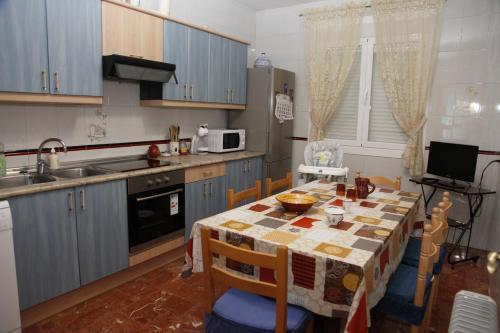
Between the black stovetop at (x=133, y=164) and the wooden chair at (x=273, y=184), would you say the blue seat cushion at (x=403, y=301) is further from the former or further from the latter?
the black stovetop at (x=133, y=164)

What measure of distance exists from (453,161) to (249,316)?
2.81 meters

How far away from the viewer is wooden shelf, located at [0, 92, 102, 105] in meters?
2.20

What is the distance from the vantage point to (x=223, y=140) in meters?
3.94

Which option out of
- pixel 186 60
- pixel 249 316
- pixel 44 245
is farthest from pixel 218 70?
pixel 249 316

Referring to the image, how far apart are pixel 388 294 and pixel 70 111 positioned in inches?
103

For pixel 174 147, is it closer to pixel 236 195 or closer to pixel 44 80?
pixel 44 80

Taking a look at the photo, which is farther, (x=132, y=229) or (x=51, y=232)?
(x=132, y=229)

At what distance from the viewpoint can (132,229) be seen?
2756 mm

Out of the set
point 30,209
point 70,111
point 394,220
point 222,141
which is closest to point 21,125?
point 70,111

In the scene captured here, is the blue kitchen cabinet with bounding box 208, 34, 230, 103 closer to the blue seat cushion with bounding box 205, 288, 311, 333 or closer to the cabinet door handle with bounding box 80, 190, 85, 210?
the cabinet door handle with bounding box 80, 190, 85, 210

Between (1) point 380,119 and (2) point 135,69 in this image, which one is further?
(1) point 380,119

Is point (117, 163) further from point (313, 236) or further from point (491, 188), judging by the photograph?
point (491, 188)

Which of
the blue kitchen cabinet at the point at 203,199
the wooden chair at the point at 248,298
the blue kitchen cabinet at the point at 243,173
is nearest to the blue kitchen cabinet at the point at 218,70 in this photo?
the blue kitchen cabinet at the point at 243,173

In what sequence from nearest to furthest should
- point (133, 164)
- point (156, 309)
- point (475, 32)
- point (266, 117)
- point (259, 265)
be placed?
point (259, 265), point (156, 309), point (133, 164), point (475, 32), point (266, 117)
